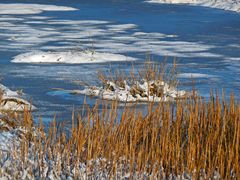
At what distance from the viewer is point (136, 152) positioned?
5.29 meters

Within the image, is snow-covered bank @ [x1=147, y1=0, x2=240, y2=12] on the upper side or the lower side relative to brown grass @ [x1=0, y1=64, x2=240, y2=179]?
lower

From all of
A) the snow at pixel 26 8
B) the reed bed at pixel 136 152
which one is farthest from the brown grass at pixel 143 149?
the snow at pixel 26 8

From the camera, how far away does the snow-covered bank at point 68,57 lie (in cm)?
1277

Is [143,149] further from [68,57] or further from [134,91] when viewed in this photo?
[68,57]

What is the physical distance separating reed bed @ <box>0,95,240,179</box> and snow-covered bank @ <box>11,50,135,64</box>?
720cm

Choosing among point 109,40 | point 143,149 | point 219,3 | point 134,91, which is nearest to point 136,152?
point 143,149

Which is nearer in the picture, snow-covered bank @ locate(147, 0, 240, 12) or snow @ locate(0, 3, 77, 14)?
snow @ locate(0, 3, 77, 14)

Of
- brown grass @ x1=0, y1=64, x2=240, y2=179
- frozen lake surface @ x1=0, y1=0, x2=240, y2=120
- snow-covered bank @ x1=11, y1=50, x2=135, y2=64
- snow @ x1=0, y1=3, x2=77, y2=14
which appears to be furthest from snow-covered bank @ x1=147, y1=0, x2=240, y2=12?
brown grass @ x1=0, y1=64, x2=240, y2=179

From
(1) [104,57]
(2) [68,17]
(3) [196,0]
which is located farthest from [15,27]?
(3) [196,0]

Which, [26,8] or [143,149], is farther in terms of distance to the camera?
[26,8]

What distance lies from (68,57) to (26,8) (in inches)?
500

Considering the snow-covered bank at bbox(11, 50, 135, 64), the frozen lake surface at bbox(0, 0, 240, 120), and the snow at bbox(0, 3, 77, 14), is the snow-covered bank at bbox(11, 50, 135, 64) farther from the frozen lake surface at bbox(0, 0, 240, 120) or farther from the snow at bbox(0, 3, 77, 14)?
the snow at bbox(0, 3, 77, 14)

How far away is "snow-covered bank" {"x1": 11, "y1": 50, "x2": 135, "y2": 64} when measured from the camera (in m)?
12.8

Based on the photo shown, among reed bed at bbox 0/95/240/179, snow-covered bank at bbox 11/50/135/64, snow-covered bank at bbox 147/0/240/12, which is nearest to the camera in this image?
Result: reed bed at bbox 0/95/240/179
